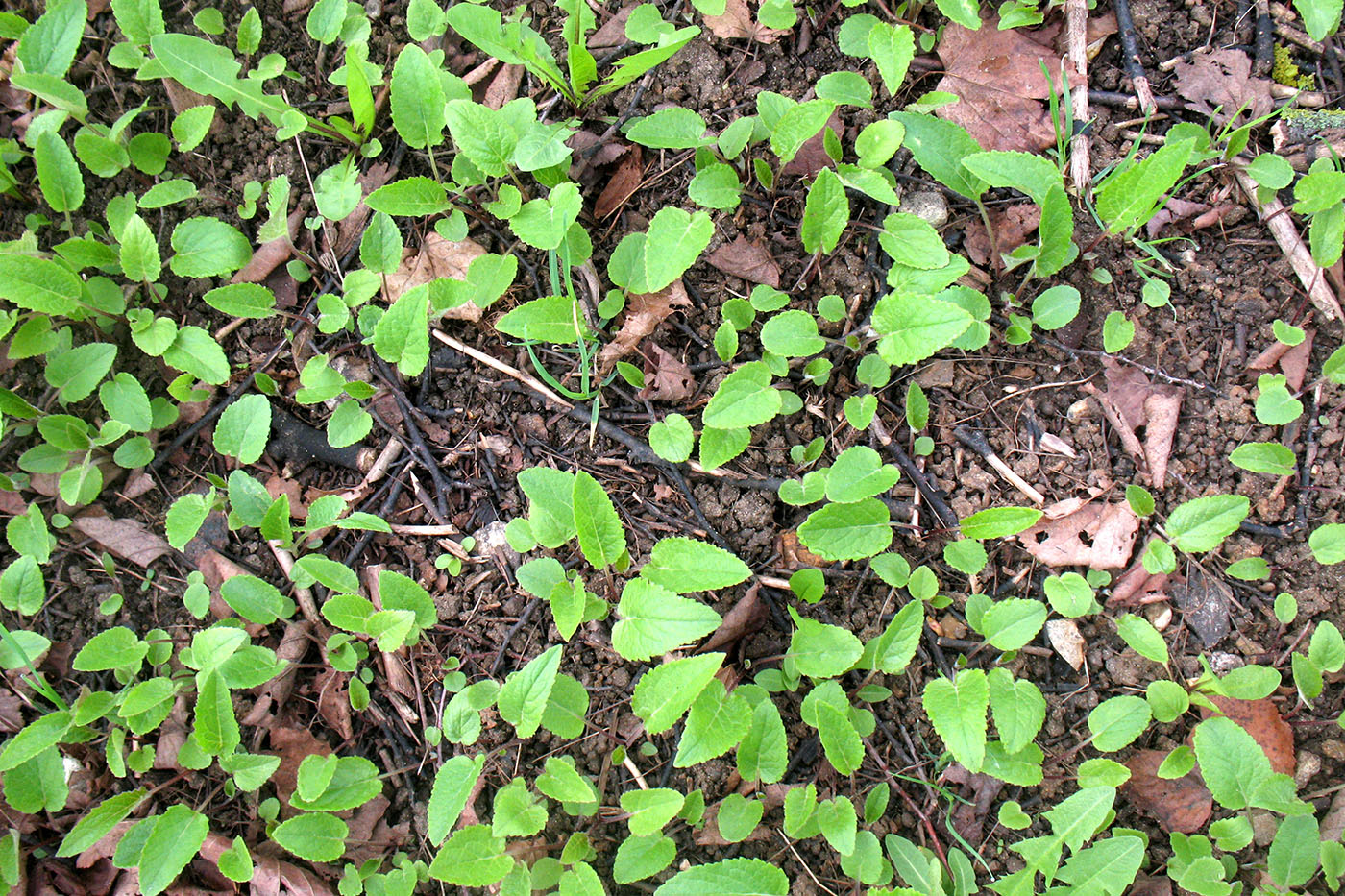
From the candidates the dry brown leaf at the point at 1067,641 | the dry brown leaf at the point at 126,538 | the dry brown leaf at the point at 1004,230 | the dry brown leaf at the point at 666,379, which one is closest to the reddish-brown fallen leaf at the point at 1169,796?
the dry brown leaf at the point at 1067,641

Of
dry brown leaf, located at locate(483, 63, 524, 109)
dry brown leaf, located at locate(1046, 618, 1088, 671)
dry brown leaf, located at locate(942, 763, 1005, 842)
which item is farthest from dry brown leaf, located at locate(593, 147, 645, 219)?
dry brown leaf, located at locate(942, 763, 1005, 842)

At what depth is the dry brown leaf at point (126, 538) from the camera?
247 cm

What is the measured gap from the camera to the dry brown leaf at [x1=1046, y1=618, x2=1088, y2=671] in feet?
7.66

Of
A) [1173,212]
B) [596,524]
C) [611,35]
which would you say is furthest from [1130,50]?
[596,524]

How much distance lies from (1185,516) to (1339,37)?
60.6 inches

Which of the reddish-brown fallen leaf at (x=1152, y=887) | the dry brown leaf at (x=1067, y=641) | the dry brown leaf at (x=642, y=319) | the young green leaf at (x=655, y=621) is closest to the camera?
the young green leaf at (x=655, y=621)

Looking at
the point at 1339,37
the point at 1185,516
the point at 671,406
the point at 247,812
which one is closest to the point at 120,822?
the point at 247,812

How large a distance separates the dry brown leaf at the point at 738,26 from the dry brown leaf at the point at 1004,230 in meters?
0.85

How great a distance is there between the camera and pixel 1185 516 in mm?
2293

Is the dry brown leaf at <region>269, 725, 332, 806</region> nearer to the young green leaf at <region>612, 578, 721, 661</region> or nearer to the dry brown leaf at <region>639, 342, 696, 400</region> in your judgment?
the young green leaf at <region>612, 578, 721, 661</region>

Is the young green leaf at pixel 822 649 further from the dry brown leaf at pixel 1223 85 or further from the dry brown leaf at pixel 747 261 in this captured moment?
the dry brown leaf at pixel 1223 85

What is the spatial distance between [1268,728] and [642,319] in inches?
80.6

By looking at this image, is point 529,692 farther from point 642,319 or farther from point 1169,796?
point 1169,796

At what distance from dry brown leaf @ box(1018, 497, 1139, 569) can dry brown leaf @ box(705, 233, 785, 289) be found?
1038 mm
